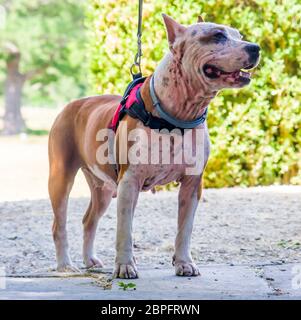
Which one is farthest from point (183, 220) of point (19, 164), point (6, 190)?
point (19, 164)

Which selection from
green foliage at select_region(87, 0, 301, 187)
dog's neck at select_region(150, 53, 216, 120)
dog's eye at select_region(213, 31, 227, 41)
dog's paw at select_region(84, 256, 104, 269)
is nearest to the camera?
dog's eye at select_region(213, 31, 227, 41)

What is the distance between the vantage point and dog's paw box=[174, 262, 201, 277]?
580 centimetres

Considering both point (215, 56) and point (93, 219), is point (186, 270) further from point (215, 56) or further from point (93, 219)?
point (215, 56)

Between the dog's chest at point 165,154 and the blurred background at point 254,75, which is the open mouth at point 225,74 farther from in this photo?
the blurred background at point 254,75

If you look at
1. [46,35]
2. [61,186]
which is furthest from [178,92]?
[46,35]

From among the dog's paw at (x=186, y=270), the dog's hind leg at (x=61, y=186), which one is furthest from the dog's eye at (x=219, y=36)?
the dog's hind leg at (x=61, y=186)

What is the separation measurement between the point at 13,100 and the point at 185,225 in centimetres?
2661

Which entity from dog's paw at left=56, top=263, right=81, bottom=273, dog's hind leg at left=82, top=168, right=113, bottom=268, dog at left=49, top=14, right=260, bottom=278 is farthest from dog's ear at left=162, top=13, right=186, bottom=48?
dog's paw at left=56, top=263, right=81, bottom=273

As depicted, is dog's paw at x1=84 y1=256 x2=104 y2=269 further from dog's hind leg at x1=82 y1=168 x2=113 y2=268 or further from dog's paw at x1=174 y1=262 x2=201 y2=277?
dog's paw at x1=174 y1=262 x2=201 y2=277

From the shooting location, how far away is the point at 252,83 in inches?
421

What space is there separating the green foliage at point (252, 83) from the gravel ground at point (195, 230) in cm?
54

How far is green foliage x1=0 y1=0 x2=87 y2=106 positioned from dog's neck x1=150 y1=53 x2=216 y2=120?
22.1 m
